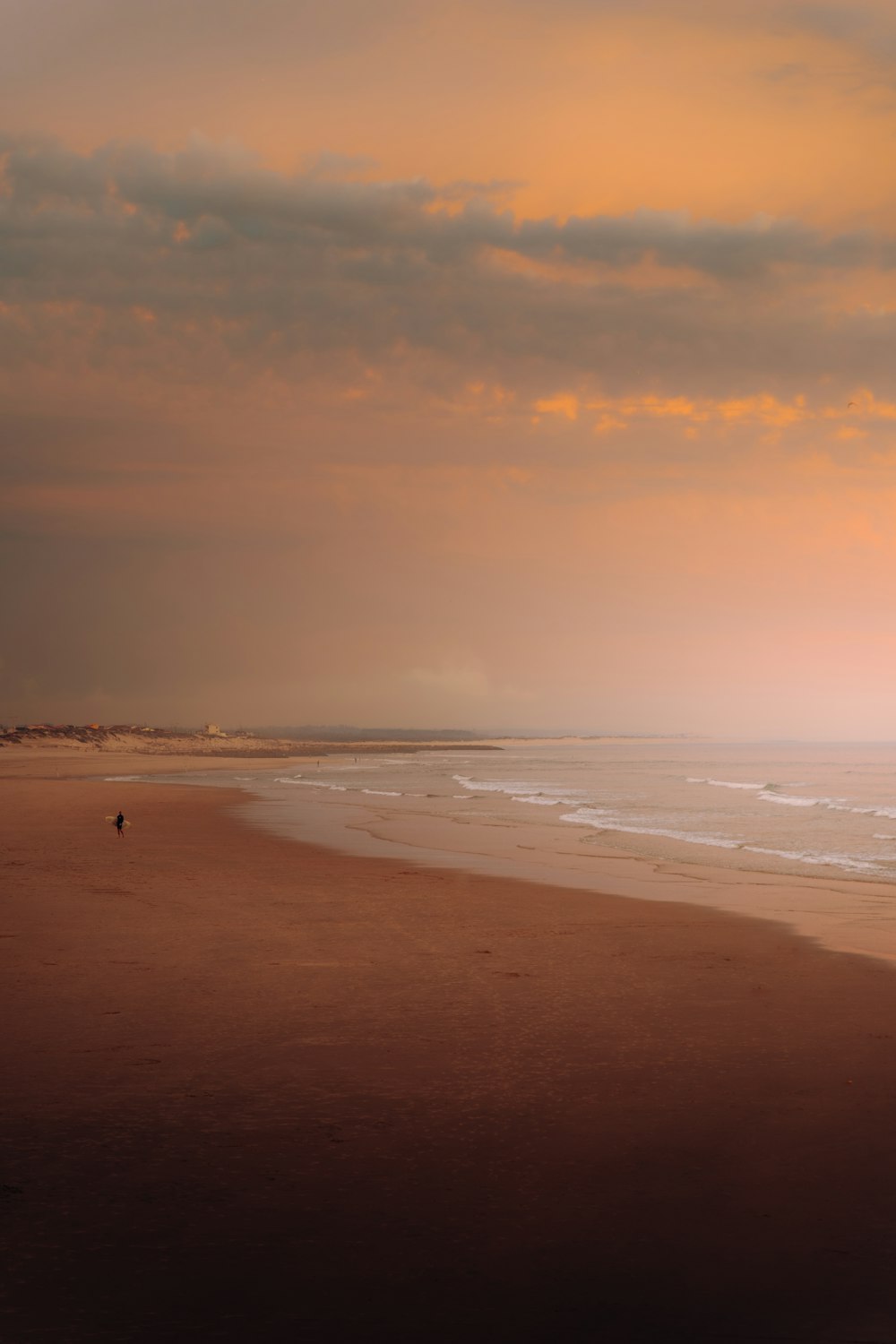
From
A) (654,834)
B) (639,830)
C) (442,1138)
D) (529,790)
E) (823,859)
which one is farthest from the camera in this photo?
(529,790)

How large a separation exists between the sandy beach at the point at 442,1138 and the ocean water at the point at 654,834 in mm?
5554

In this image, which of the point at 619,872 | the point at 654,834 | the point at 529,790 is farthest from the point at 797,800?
the point at 619,872

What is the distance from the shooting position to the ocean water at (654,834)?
20734 millimetres

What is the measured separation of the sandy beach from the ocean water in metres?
5.55

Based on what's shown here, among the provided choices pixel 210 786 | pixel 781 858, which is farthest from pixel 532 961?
pixel 210 786

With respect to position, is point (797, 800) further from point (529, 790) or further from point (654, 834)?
point (654, 834)

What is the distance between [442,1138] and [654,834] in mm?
28127

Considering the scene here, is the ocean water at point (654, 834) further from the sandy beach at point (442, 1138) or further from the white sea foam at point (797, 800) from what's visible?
the sandy beach at point (442, 1138)

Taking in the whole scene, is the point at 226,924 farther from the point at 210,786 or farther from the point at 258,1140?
the point at 210,786

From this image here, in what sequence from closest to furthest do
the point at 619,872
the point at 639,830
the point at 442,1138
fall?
the point at 442,1138, the point at 619,872, the point at 639,830

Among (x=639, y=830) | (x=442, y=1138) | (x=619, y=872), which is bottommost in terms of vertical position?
(x=639, y=830)

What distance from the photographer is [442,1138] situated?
7.41 meters

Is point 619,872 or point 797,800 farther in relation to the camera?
point 797,800

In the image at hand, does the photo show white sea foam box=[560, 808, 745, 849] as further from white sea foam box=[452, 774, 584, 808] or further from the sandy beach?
the sandy beach
